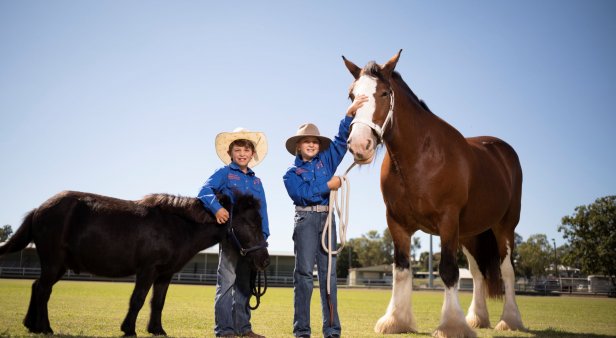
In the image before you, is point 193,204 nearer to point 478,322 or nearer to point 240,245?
point 240,245

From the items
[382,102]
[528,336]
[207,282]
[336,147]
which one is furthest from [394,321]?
[207,282]

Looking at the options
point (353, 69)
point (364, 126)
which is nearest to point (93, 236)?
point (364, 126)

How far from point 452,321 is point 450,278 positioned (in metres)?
0.46

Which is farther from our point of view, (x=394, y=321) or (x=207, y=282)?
(x=207, y=282)

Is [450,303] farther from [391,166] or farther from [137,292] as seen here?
[137,292]

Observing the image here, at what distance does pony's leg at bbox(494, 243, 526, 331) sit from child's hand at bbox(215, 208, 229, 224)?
13.8 feet

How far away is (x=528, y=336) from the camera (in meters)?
5.49

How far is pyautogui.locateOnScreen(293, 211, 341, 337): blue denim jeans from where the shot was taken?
4.60m

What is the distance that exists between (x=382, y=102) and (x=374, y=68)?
0.41m

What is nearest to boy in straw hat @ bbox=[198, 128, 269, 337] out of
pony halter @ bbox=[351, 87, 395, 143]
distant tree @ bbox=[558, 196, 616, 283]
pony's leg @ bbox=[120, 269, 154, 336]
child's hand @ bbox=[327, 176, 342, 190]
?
pony's leg @ bbox=[120, 269, 154, 336]

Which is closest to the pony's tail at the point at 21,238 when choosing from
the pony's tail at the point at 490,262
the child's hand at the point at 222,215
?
Result: the child's hand at the point at 222,215

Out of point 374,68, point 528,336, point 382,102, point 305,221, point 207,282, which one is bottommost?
point 207,282

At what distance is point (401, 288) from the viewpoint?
5637 millimetres

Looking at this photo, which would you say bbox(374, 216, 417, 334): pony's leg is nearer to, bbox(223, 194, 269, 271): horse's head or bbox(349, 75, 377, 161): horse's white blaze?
bbox(349, 75, 377, 161): horse's white blaze
